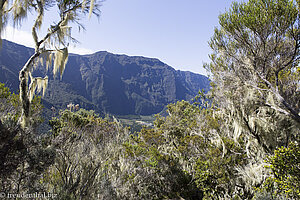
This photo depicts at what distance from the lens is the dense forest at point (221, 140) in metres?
3.52

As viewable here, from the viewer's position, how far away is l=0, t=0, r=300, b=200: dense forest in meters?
3.52

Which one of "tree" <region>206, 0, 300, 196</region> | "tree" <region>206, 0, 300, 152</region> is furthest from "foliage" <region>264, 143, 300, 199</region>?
"tree" <region>206, 0, 300, 152</region>

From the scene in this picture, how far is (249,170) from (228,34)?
4.30 meters

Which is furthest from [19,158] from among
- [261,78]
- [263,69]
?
[263,69]

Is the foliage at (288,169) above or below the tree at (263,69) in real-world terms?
below

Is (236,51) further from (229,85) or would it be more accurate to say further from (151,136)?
(151,136)

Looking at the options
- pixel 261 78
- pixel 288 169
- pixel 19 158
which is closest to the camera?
pixel 19 158

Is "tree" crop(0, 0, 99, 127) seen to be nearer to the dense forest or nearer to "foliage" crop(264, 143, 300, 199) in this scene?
the dense forest

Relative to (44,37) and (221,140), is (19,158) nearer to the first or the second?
(44,37)

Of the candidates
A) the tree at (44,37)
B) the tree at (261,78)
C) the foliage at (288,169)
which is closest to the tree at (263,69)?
the tree at (261,78)

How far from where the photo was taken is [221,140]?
546cm

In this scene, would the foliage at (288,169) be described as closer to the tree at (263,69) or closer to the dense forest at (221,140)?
the dense forest at (221,140)

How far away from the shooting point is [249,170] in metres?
4.70

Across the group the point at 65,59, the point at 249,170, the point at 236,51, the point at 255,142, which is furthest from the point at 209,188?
the point at 65,59
